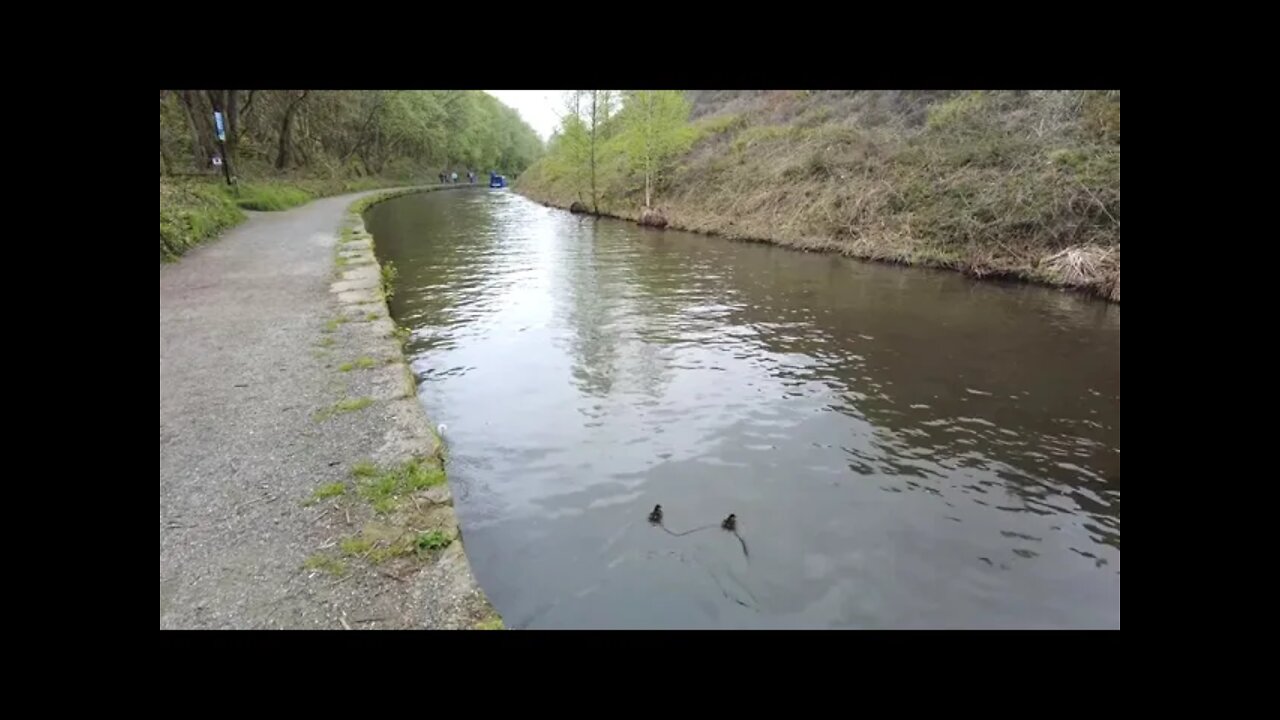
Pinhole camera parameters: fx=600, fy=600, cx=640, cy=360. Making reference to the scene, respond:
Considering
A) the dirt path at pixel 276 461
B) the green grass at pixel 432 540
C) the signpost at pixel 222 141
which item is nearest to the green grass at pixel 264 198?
the signpost at pixel 222 141

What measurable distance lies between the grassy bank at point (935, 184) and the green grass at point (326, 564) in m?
15.0

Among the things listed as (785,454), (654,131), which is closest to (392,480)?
(785,454)

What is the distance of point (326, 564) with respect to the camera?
3.56 meters

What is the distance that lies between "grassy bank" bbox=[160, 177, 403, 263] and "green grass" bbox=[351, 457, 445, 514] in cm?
1076

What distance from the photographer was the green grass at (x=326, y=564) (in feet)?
11.5

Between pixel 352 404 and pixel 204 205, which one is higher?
pixel 204 205

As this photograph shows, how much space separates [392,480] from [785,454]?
3933mm

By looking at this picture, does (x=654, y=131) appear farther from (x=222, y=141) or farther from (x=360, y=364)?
(x=360, y=364)

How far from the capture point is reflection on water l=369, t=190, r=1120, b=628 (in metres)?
4.45

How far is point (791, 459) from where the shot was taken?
20.7 ft

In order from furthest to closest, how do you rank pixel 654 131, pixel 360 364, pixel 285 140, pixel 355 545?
pixel 285 140
pixel 654 131
pixel 360 364
pixel 355 545

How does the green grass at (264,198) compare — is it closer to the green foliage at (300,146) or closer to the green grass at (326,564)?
the green foliage at (300,146)
